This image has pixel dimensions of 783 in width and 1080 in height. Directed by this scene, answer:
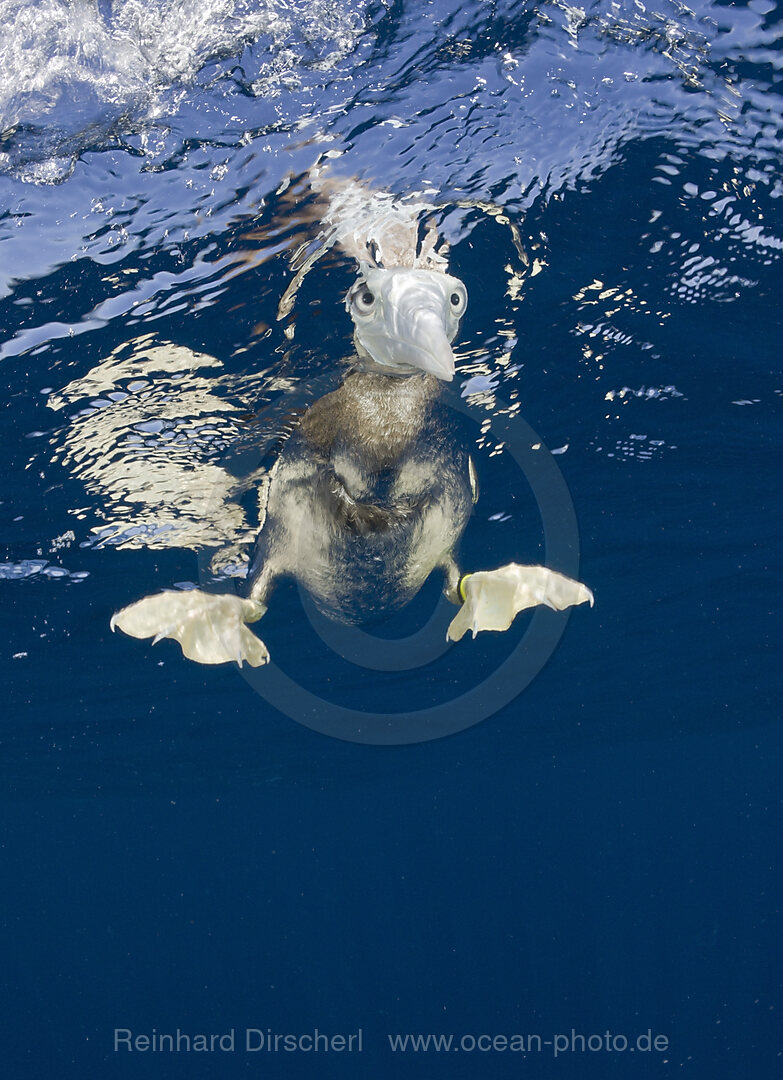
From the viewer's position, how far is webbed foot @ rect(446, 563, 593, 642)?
5.99 meters

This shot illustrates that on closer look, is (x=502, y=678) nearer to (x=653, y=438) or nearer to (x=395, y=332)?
(x=653, y=438)

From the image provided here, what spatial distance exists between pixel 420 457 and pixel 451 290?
1076 mm

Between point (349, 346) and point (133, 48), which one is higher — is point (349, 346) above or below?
below

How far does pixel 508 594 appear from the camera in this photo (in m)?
6.01

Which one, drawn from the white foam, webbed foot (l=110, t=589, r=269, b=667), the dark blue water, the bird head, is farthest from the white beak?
webbed foot (l=110, t=589, r=269, b=667)

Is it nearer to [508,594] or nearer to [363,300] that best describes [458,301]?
[363,300]

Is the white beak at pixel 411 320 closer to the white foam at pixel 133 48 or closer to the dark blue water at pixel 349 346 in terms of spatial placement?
the white foam at pixel 133 48

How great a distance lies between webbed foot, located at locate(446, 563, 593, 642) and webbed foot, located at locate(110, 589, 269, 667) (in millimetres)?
1588

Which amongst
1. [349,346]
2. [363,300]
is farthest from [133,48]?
[349,346]

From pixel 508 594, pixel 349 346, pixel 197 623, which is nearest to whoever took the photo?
pixel 508 594

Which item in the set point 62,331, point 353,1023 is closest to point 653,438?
point 62,331

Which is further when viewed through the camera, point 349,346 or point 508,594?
point 349,346

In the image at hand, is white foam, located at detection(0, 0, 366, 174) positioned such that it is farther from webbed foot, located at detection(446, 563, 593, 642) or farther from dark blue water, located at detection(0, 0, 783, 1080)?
webbed foot, located at detection(446, 563, 593, 642)

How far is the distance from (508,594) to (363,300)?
2.49 metres
